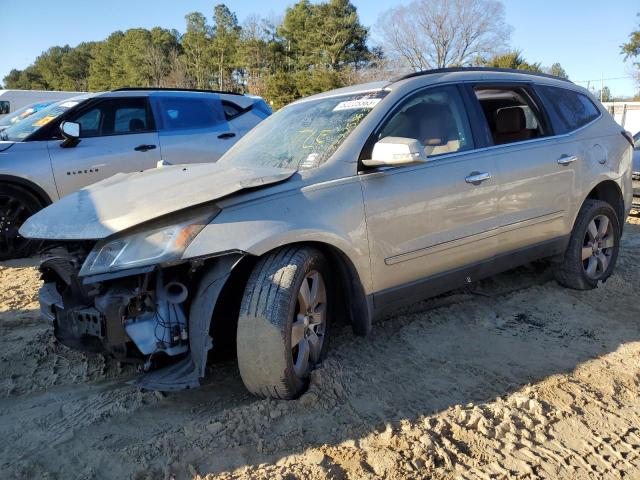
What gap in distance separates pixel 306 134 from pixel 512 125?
6.14ft

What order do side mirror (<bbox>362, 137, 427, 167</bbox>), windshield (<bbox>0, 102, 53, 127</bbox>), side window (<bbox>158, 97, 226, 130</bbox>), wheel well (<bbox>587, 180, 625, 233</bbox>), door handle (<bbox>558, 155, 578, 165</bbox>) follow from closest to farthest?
1. side mirror (<bbox>362, 137, 427, 167</bbox>)
2. door handle (<bbox>558, 155, 578, 165</bbox>)
3. wheel well (<bbox>587, 180, 625, 233</bbox>)
4. side window (<bbox>158, 97, 226, 130</bbox>)
5. windshield (<bbox>0, 102, 53, 127</bbox>)

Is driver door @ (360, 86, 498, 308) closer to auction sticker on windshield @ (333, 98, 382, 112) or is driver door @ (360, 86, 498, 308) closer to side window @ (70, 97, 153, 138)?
auction sticker on windshield @ (333, 98, 382, 112)

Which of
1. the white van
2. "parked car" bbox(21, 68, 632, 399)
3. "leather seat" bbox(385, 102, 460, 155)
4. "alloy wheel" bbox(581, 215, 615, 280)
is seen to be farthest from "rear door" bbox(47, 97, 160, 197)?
the white van

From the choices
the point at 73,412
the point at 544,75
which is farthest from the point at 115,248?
the point at 544,75

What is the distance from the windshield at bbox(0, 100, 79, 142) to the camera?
234 inches

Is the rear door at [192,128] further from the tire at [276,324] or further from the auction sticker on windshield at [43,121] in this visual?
the tire at [276,324]

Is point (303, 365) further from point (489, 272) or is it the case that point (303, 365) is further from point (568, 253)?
point (568, 253)

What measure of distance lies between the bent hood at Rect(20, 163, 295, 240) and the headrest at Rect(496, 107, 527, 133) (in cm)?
219

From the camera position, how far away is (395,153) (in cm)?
289

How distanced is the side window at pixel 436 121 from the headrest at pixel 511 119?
74 cm

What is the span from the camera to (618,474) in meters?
2.24

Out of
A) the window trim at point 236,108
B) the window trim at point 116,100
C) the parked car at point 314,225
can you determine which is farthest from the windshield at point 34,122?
the parked car at point 314,225

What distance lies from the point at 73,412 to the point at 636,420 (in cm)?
289

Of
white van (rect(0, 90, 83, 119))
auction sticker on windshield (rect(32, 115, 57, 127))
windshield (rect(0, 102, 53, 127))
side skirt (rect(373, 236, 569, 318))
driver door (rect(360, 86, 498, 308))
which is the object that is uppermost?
white van (rect(0, 90, 83, 119))
